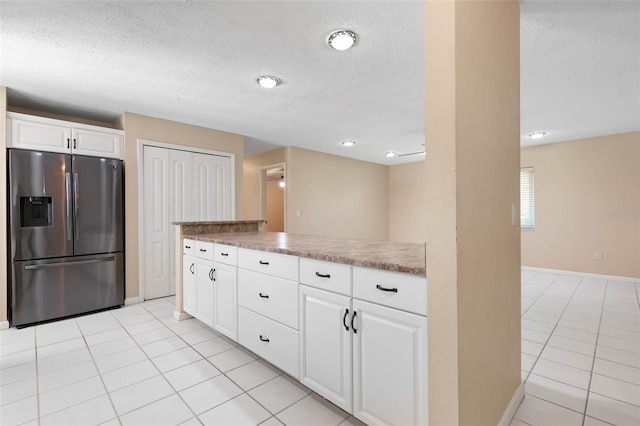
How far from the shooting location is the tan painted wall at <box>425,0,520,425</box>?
1.08 meters

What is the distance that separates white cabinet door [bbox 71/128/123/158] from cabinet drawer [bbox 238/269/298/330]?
2511mm

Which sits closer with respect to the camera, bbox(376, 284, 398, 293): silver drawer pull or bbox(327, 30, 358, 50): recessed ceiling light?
bbox(376, 284, 398, 293): silver drawer pull

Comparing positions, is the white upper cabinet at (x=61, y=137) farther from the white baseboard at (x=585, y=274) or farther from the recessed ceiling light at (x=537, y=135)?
the white baseboard at (x=585, y=274)

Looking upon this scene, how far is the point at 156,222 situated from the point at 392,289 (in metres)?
3.56

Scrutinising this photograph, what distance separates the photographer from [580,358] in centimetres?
225

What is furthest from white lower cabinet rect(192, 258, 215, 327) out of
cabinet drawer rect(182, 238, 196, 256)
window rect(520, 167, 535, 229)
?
window rect(520, 167, 535, 229)

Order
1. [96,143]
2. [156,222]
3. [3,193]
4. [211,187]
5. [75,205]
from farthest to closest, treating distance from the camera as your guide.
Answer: [211,187] < [156,222] < [96,143] < [75,205] < [3,193]

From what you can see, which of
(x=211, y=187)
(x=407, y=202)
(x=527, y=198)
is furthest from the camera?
(x=407, y=202)

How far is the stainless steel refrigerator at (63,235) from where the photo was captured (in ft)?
9.61

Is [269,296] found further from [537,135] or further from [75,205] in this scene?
[537,135]

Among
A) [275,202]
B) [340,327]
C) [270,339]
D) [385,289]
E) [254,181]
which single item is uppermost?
[254,181]

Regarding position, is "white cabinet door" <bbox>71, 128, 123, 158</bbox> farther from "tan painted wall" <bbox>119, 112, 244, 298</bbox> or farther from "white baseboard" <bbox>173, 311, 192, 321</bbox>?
"white baseboard" <bbox>173, 311, 192, 321</bbox>

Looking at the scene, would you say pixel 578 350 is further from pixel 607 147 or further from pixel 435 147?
pixel 607 147

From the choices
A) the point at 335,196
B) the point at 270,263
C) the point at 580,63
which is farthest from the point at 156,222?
the point at 580,63
